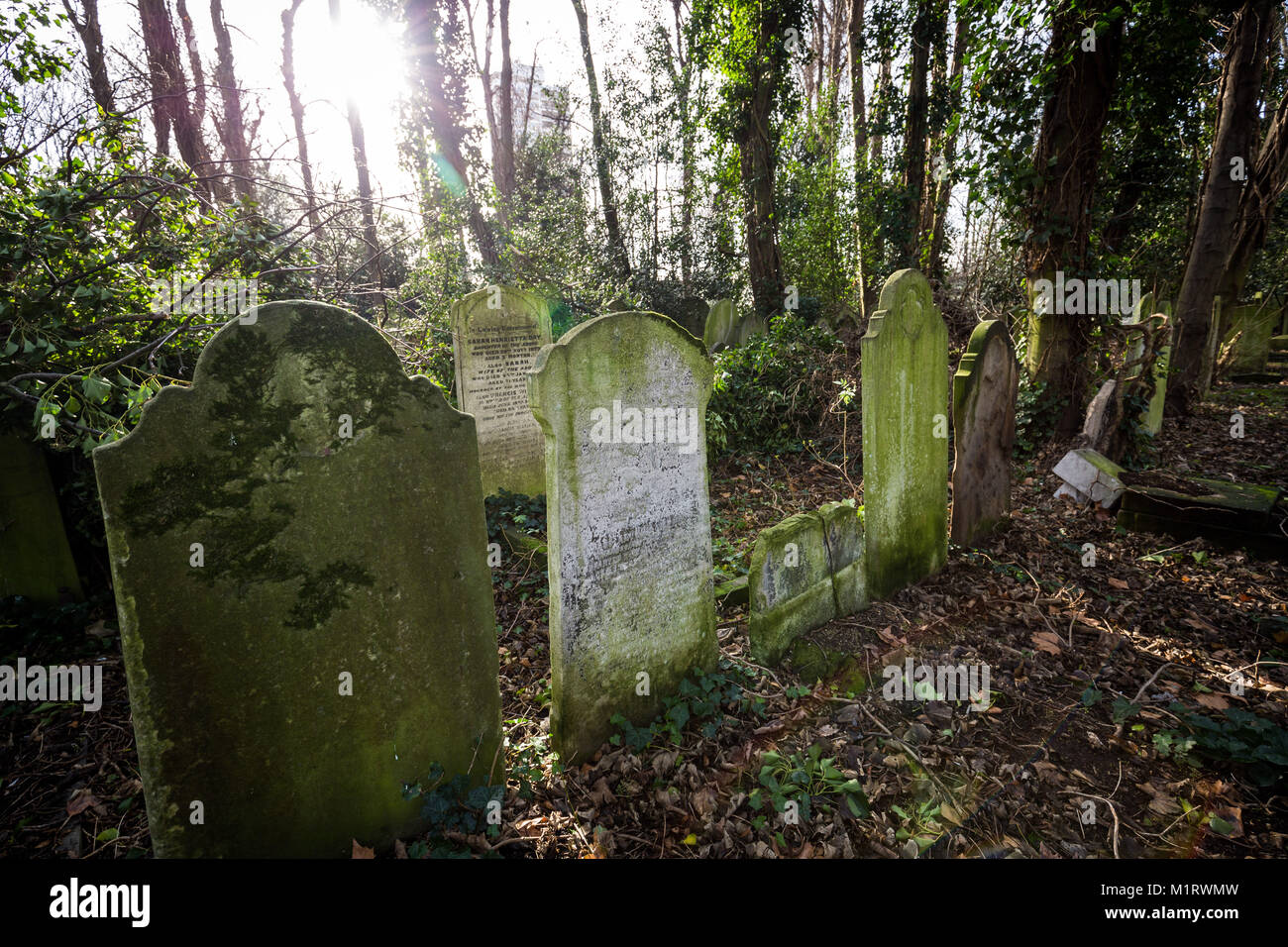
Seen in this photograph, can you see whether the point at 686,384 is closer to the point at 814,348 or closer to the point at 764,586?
the point at 764,586

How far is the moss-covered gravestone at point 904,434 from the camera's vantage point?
3.79 metres

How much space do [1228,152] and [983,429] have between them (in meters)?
7.72

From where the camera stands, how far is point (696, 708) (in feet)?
9.64

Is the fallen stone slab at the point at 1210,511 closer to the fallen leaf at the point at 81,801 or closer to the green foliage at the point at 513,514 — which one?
the green foliage at the point at 513,514

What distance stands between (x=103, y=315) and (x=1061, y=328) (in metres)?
8.94

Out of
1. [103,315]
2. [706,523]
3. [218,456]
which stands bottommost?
[706,523]

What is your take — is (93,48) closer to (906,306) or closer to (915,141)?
(906,306)

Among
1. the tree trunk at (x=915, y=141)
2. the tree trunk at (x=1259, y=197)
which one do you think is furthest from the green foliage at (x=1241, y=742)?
the tree trunk at (x=1259, y=197)

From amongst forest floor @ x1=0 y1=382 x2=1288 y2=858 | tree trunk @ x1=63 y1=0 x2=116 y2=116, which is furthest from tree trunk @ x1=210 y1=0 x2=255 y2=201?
forest floor @ x1=0 y1=382 x2=1288 y2=858

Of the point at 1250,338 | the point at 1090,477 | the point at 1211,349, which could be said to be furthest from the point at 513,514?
the point at 1250,338

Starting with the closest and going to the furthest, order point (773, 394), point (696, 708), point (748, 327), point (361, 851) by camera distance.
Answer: point (361, 851), point (696, 708), point (773, 394), point (748, 327)

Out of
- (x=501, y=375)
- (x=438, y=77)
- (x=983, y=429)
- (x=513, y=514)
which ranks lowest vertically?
(x=513, y=514)

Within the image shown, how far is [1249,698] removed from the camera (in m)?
2.90
